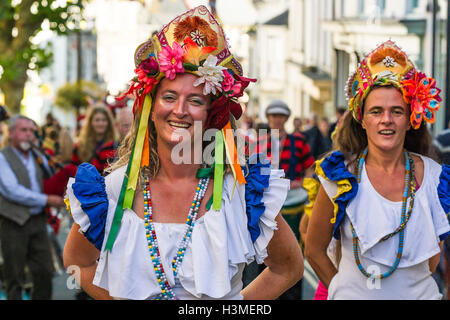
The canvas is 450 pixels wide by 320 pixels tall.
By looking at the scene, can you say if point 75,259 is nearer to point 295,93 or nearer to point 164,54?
point 164,54

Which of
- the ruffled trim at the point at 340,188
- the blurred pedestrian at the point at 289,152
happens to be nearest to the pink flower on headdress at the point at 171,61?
the ruffled trim at the point at 340,188

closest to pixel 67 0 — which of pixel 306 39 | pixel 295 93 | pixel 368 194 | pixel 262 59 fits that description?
pixel 368 194

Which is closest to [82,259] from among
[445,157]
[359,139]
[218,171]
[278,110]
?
[218,171]

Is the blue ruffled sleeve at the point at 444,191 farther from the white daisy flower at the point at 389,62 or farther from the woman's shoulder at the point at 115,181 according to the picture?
the woman's shoulder at the point at 115,181

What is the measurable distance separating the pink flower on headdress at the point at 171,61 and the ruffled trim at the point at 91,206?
0.51m

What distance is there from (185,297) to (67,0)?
42.4ft

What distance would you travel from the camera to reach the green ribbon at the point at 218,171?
3.35 m

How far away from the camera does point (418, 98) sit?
4250 millimetres

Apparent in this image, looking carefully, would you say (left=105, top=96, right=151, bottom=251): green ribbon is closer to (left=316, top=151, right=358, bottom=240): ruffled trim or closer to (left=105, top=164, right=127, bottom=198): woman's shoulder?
(left=105, top=164, right=127, bottom=198): woman's shoulder

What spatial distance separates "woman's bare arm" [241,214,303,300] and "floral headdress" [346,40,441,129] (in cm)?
109

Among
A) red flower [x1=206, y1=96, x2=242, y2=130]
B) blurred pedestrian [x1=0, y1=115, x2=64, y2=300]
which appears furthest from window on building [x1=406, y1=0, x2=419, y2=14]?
red flower [x1=206, y1=96, x2=242, y2=130]

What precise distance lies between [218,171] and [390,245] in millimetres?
1144

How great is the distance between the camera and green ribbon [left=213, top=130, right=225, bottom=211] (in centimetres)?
335

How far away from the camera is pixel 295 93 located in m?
42.8
